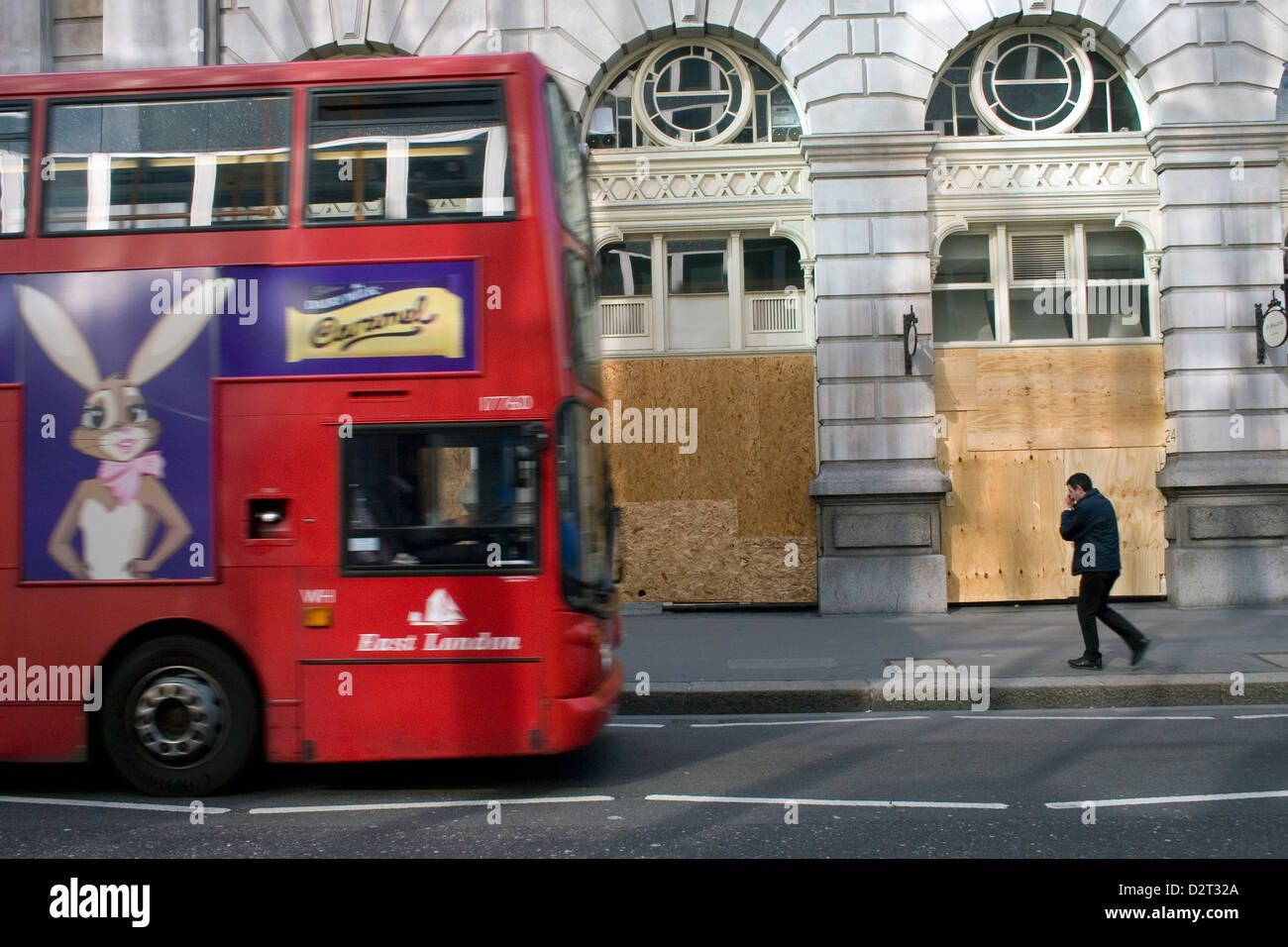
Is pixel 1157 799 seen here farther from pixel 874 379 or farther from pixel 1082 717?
pixel 874 379

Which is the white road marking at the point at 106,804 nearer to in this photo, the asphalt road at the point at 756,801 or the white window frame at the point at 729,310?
the asphalt road at the point at 756,801

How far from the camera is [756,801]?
6355 millimetres

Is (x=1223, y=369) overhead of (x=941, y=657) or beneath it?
overhead

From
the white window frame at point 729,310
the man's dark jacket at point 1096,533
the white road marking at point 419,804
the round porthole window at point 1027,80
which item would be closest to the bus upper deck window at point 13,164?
the white road marking at point 419,804

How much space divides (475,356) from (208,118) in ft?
6.89

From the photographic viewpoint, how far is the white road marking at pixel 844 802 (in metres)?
6.18

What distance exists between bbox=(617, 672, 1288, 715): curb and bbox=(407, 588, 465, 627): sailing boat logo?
10.9 feet

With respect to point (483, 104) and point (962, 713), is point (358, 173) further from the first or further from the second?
point (962, 713)

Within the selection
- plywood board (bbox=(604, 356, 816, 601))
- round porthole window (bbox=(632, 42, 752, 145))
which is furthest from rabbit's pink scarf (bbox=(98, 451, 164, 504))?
round porthole window (bbox=(632, 42, 752, 145))

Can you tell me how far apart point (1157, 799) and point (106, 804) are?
18.3 ft

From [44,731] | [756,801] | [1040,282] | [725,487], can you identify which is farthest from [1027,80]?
[44,731]
